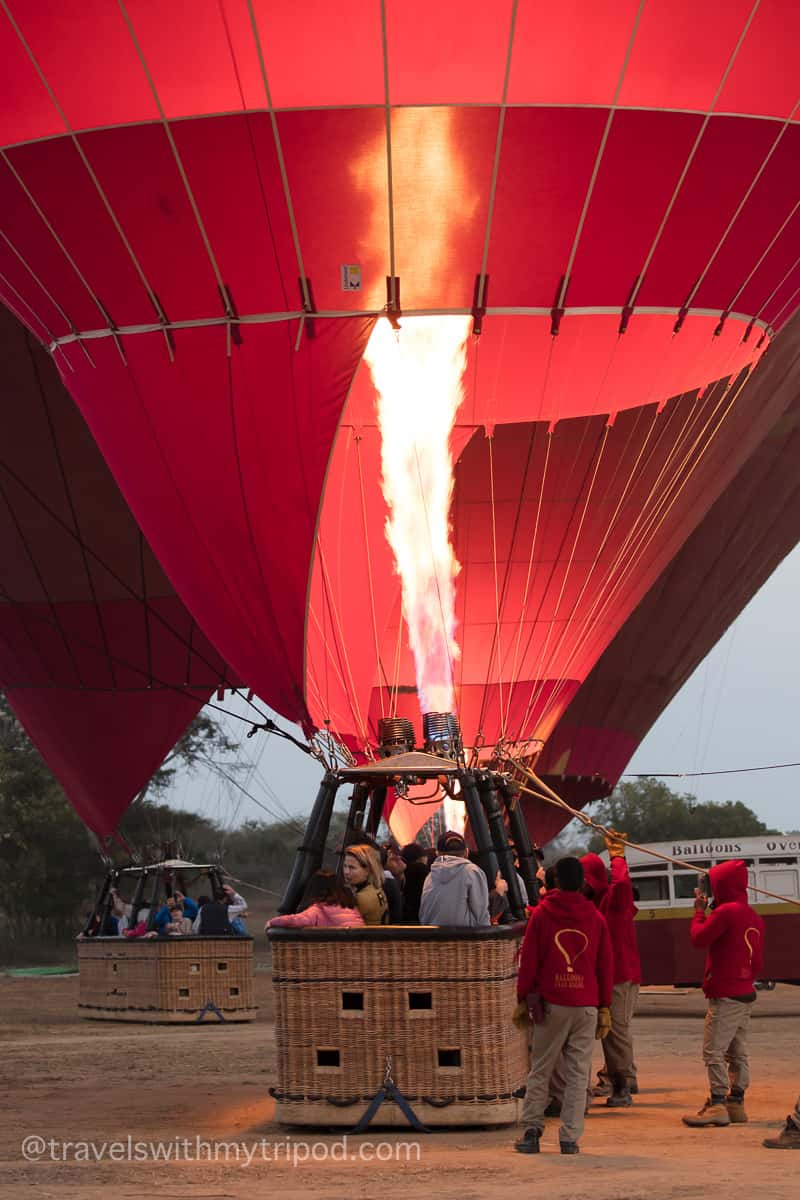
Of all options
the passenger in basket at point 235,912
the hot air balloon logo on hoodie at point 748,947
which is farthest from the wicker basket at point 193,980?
the hot air balloon logo on hoodie at point 748,947

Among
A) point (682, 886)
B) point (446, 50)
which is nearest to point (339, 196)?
point (446, 50)

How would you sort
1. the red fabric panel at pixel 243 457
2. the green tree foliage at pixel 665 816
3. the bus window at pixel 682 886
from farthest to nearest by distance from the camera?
the green tree foliage at pixel 665 816 < the bus window at pixel 682 886 < the red fabric panel at pixel 243 457

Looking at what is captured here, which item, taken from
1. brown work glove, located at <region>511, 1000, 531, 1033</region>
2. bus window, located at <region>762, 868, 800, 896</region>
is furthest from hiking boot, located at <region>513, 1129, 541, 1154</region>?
bus window, located at <region>762, 868, 800, 896</region>

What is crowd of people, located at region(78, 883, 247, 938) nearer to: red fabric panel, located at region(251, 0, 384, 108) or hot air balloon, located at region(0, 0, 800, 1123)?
hot air balloon, located at region(0, 0, 800, 1123)

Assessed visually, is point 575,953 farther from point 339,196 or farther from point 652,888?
point 652,888

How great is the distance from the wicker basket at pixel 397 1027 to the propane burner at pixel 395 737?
1.69 metres

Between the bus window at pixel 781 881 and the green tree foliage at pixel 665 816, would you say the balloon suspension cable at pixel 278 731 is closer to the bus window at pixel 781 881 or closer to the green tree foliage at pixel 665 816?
the bus window at pixel 781 881

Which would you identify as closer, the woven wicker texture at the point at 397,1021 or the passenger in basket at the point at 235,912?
the woven wicker texture at the point at 397,1021

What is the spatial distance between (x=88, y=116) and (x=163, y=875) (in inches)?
452

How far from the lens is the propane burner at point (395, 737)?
952 cm

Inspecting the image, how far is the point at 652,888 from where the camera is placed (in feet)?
59.9

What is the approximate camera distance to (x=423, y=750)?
31.6 ft

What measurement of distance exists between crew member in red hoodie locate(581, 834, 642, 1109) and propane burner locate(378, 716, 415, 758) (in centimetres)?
107

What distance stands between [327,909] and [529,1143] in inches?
55.4
